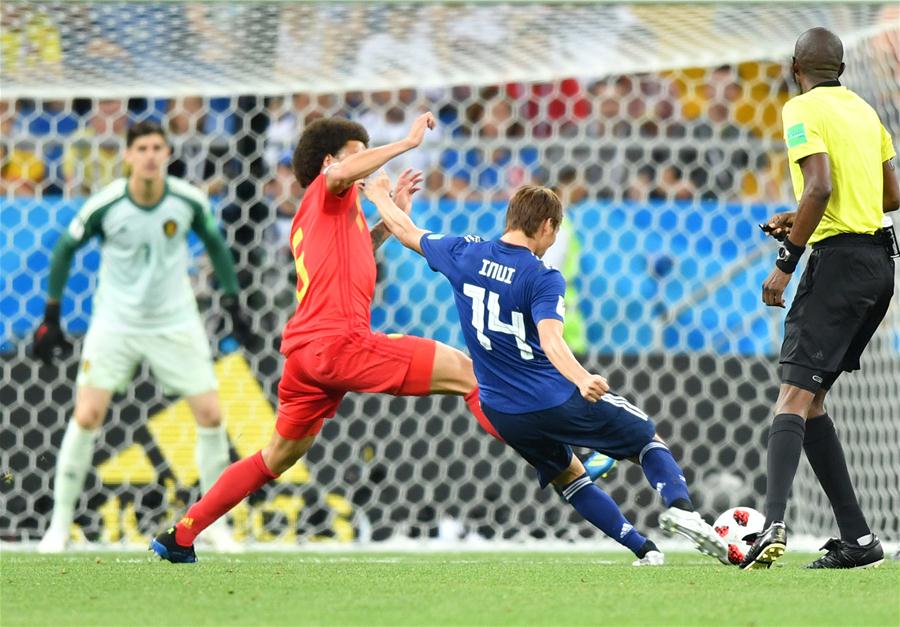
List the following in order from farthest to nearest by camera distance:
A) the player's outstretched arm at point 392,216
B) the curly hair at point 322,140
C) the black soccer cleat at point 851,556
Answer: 1. the curly hair at point 322,140
2. the player's outstretched arm at point 392,216
3. the black soccer cleat at point 851,556

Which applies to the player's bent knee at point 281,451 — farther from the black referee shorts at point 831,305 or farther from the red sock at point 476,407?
the black referee shorts at point 831,305

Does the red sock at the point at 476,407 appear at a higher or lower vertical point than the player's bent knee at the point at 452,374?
lower

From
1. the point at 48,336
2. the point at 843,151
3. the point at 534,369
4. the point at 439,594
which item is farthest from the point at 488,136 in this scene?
the point at 439,594

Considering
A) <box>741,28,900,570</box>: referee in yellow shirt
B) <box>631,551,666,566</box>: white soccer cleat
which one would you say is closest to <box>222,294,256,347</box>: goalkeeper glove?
<box>631,551,666,566</box>: white soccer cleat

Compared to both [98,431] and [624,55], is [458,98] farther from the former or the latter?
[98,431]

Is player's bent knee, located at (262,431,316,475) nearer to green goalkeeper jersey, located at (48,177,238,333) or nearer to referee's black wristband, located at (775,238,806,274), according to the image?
referee's black wristband, located at (775,238,806,274)

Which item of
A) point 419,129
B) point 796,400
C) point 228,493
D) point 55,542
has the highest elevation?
point 419,129

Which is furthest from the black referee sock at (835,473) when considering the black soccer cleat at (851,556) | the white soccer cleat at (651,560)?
the white soccer cleat at (651,560)

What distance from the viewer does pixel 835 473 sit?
17.1ft

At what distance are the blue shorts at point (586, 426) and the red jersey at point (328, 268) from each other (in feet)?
2.58

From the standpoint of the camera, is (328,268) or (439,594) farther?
(328,268)

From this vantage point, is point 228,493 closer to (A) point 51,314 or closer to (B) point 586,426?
(B) point 586,426

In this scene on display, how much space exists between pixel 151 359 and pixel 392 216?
237 centimetres

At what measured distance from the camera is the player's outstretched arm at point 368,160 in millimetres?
5152
